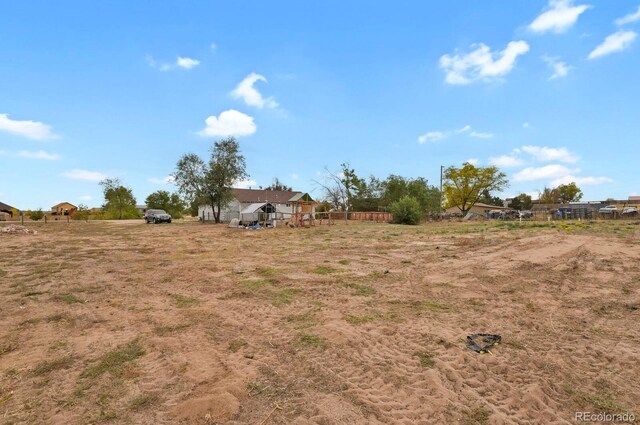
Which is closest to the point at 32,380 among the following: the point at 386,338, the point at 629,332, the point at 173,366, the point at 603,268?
the point at 173,366

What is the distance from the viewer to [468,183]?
54.2 m

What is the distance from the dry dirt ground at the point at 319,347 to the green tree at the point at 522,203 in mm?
87053

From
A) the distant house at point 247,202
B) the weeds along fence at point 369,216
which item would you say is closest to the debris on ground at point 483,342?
the weeds along fence at point 369,216

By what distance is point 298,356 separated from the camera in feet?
12.1

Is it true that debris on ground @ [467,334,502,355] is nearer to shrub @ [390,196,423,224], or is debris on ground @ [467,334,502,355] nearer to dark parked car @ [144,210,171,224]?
shrub @ [390,196,423,224]

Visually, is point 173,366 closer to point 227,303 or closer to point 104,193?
point 227,303

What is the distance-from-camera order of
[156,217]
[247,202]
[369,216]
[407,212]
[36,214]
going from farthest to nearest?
[247,202]
[36,214]
[369,216]
[156,217]
[407,212]

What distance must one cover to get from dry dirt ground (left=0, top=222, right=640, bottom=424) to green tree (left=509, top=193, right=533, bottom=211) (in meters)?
87.1

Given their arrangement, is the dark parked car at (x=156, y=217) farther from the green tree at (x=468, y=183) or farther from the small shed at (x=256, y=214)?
the green tree at (x=468, y=183)

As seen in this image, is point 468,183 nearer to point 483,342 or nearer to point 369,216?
point 369,216

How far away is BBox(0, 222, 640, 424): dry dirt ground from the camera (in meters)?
2.81

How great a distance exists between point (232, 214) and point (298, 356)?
4460 cm

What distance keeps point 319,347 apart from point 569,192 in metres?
101

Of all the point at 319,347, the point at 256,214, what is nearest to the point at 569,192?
the point at 256,214
